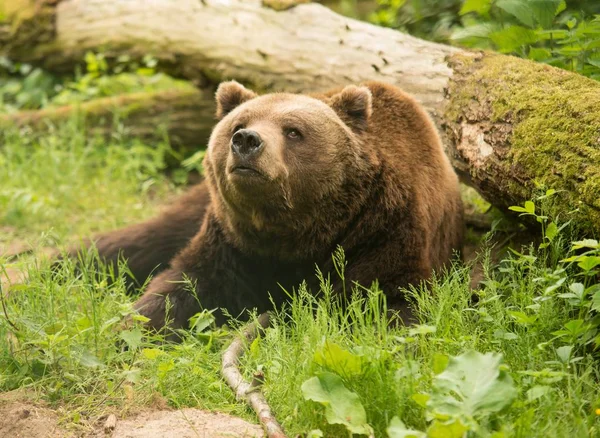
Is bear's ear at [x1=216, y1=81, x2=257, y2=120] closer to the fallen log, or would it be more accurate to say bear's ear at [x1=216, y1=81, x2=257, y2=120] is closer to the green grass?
the green grass

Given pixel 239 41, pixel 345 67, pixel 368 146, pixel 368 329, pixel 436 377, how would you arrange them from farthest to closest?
pixel 239 41, pixel 345 67, pixel 368 146, pixel 368 329, pixel 436 377

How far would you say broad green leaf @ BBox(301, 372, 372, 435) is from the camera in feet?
10.6

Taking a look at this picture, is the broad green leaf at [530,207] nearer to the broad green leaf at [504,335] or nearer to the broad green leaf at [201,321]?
the broad green leaf at [504,335]

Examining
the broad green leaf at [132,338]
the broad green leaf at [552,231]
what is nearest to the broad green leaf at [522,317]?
the broad green leaf at [552,231]

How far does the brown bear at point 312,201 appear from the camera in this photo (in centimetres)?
484

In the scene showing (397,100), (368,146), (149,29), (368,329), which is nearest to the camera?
(368,329)

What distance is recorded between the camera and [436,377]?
3100mm

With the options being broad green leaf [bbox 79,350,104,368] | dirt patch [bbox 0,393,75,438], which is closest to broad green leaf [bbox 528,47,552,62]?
broad green leaf [bbox 79,350,104,368]

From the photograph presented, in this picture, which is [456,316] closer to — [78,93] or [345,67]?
[345,67]

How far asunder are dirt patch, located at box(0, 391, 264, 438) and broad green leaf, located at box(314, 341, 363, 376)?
1.41 ft

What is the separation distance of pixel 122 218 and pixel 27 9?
3085 millimetres

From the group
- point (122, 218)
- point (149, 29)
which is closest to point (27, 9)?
point (149, 29)

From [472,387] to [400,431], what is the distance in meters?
0.34

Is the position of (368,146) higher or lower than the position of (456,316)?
higher
